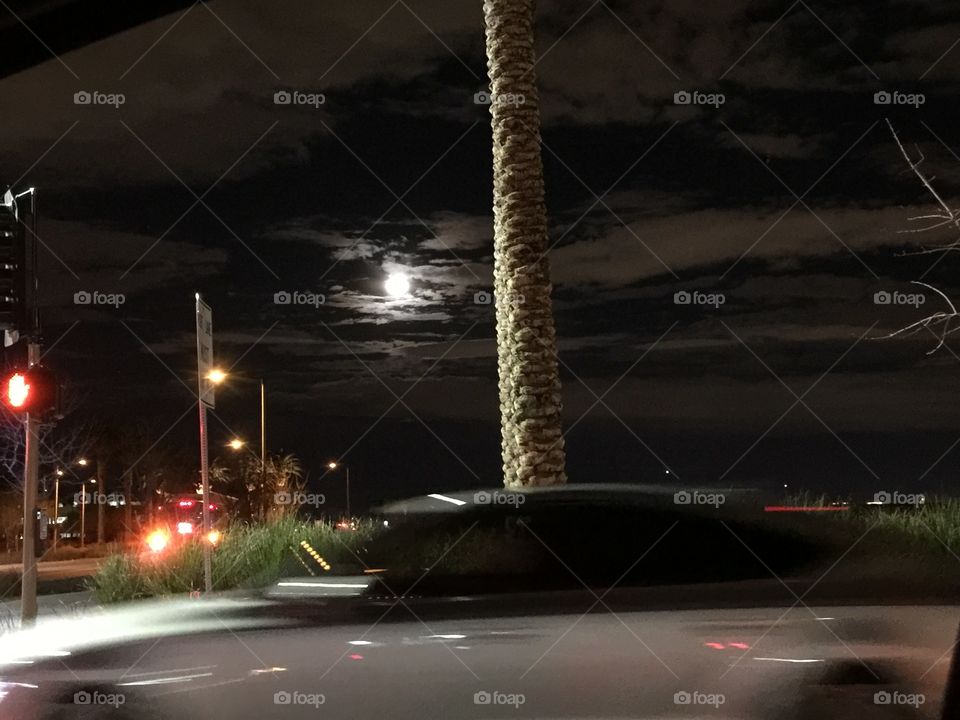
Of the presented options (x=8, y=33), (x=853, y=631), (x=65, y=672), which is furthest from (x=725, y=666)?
(x=8, y=33)

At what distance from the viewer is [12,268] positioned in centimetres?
1107

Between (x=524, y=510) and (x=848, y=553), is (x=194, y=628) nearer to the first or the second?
(x=524, y=510)

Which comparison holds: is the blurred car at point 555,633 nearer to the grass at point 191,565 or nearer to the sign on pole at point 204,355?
the grass at point 191,565

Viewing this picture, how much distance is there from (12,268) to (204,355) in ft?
6.73

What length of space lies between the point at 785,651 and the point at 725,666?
11.3 inches

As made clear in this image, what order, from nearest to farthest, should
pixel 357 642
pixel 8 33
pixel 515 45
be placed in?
pixel 357 642 < pixel 8 33 < pixel 515 45

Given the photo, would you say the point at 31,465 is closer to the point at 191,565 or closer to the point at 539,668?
the point at 191,565

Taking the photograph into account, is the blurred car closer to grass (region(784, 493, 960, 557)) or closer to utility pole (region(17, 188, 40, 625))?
grass (region(784, 493, 960, 557))

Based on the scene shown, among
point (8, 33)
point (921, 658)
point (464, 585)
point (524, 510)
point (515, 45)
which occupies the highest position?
point (515, 45)

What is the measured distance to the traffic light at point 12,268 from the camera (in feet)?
36.2

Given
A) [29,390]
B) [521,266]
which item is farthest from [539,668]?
[29,390]

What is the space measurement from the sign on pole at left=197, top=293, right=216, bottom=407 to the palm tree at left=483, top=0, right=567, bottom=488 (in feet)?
10.1

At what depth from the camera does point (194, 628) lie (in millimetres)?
5195

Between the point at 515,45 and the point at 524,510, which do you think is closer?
the point at 524,510
